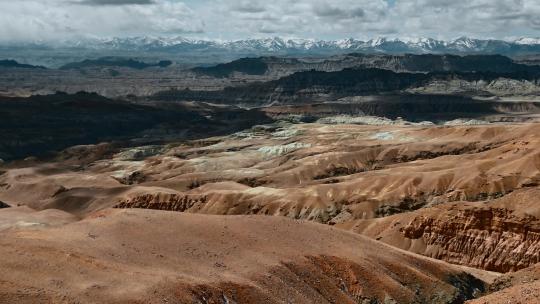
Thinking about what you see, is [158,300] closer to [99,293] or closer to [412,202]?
[99,293]

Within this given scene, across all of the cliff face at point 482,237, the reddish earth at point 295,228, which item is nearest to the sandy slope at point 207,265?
the reddish earth at point 295,228

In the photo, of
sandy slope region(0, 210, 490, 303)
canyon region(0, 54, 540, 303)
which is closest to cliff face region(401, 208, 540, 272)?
canyon region(0, 54, 540, 303)

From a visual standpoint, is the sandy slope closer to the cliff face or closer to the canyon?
the canyon

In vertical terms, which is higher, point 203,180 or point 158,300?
point 158,300

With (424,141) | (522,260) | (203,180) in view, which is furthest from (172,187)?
(522,260)

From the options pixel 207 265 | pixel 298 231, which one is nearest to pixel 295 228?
pixel 298 231

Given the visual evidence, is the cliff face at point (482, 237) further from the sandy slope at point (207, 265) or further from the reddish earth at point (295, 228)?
the sandy slope at point (207, 265)

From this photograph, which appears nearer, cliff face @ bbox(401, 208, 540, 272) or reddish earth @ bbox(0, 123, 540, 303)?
reddish earth @ bbox(0, 123, 540, 303)

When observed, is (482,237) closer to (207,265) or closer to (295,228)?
(295,228)
